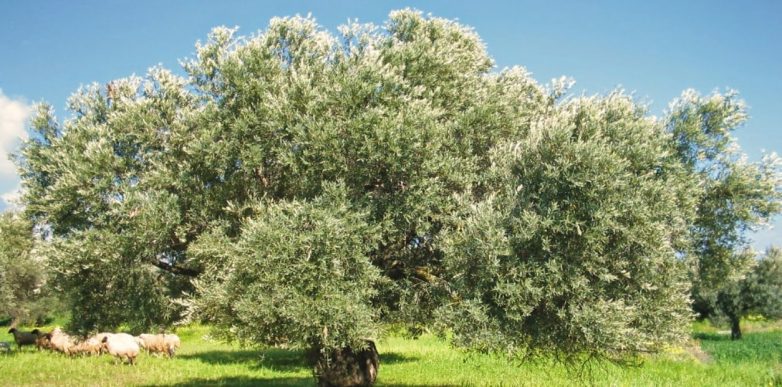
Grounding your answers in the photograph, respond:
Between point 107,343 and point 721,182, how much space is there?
35.7 metres

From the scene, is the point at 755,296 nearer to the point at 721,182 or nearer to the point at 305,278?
the point at 721,182

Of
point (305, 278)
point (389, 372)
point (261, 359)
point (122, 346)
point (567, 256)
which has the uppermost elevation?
point (567, 256)

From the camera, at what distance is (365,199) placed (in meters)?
18.0

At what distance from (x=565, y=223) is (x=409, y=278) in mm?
7876

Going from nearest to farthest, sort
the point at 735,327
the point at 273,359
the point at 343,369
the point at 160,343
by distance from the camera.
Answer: the point at 343,369, the point at 273,359, the point at 160,343, the point at 735,327

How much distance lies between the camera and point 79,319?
2311 centimetres

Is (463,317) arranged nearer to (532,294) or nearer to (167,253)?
(532,294)

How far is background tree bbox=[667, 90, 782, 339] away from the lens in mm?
25062

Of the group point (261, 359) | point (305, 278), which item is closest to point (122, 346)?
point (261, 359)

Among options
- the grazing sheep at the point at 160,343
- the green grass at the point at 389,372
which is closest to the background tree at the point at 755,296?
the green grass at the point at 389,372

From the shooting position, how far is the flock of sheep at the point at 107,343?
112ft

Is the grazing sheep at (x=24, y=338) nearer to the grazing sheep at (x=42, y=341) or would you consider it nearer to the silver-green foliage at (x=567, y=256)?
the grazing sheep at (x=42, y=341)

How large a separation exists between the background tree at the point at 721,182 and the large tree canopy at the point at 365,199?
24 cm

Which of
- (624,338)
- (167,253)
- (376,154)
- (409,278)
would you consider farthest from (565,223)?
(167,253)
